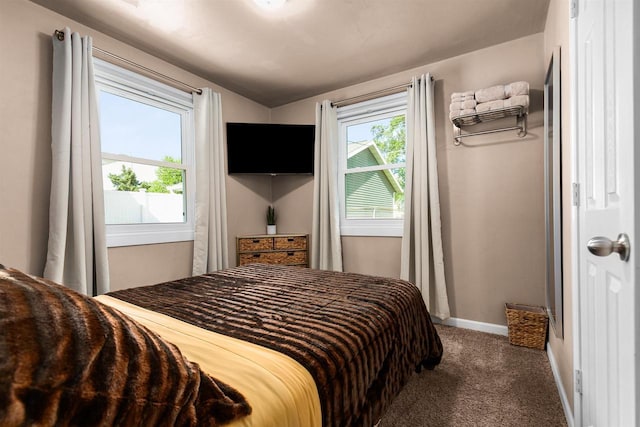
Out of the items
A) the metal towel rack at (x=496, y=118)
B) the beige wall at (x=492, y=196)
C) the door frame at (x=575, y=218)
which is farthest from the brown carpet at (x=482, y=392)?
the metal towel rack at (x=496, y=118)

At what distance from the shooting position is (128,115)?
2812mm

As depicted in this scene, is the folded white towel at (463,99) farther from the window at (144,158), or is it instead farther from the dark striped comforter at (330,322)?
the window at (144,158)

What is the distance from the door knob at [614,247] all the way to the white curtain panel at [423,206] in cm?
215

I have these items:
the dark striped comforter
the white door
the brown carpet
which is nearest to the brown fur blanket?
the dark striped comforter

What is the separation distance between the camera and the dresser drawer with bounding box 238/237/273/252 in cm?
346

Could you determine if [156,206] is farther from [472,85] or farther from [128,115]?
[472,85]

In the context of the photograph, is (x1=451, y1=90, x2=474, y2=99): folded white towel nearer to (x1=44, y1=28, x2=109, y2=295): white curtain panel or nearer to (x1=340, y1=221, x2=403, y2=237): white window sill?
(x1=340, y1=221, x2=403, y2=237): white window sill

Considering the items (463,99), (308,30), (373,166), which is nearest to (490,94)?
(463,99)

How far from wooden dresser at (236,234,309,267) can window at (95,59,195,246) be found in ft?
2.02

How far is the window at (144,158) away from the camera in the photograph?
8.64 feet

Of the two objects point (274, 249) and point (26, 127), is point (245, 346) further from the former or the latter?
point (274, 249)

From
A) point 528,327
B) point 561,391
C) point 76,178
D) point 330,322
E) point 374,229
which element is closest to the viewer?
point 330,322

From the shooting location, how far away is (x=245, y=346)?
998 mm

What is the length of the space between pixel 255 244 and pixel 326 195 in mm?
991
